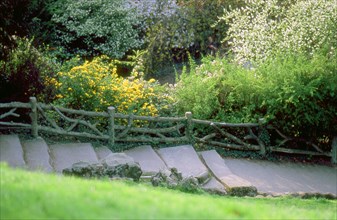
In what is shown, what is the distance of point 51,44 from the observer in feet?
63.0

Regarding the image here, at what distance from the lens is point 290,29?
47.9ft

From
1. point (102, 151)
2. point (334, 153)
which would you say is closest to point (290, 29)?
point (334, 153)

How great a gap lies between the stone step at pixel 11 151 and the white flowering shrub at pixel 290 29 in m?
6.42

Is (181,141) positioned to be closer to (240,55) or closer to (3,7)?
(240,55)

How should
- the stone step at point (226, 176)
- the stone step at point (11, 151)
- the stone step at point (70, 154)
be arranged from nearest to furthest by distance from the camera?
the stone step at point (11, 151), the stone step at point (226, 176), the stone step at point (70, 154)

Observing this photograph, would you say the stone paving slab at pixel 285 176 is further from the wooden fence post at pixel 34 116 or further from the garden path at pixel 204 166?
the wooden fence post at pixel 34 116

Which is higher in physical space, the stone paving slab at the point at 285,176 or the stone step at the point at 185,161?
the stone step at the point at 185,161

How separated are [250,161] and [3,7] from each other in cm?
647

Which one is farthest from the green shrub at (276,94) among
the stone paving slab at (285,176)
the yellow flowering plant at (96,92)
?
the yellow flowering plant at (96,92)

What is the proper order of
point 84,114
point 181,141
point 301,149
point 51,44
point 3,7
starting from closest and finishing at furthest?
point 3,7, point 84,114, point 181,141, point 301,149, point 51,44

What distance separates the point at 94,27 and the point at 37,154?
28.7ft

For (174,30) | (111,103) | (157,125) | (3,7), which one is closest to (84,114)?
(111,103)

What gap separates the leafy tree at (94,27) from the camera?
19.4m

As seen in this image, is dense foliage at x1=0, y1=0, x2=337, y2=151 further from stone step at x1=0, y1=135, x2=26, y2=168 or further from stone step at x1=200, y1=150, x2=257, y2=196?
stone step at x1=200, y1=150, x2=257, y2=196
